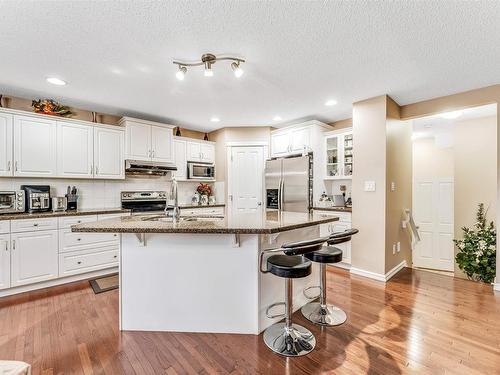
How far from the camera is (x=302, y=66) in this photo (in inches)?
99.5

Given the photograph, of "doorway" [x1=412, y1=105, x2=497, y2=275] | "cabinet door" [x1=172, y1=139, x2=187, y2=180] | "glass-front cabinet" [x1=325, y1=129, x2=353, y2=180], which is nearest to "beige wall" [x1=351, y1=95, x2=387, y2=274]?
"glass-front cabinet" [x1=325, y1=129, x2=353, y2=180]

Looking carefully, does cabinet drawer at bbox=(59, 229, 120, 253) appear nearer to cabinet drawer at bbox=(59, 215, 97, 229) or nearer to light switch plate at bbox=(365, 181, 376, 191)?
cabinet drawer at bbox=(59, 215, 97, 229)

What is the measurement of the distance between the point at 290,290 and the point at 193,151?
3.65 m

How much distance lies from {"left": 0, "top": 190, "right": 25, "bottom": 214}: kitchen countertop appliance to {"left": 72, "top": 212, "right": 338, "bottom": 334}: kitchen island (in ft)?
6.64

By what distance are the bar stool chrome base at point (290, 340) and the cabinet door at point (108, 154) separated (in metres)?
3.22

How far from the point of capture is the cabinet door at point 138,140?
3.98 metres

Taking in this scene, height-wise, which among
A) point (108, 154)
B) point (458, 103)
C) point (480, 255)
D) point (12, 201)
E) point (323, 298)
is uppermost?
point (458, 103)

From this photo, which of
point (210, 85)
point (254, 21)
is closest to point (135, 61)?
point (210, 85)

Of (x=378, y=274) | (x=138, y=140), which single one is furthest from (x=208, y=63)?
(x=378, y=274)

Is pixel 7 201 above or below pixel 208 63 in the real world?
below

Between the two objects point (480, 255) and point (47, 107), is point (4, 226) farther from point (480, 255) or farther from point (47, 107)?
point (480, 255)

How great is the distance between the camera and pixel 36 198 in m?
3.29

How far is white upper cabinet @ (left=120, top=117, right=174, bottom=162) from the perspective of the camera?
399cm

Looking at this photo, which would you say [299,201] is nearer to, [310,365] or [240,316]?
[240,316]
